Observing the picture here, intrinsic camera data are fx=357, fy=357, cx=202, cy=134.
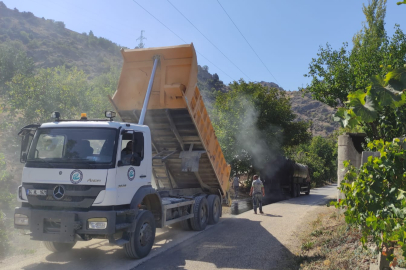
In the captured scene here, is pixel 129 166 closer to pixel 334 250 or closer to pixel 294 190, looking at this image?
pixel 334 250

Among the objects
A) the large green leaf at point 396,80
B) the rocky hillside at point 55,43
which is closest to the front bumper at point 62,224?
the large green leaf at point 396,80

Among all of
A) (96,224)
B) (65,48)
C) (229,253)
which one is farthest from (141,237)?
(65,48)

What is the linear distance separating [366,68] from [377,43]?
2578mm

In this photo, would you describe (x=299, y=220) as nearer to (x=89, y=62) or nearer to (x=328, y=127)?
(x=89, y=62)

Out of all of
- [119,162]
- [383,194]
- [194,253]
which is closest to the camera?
[383,194]

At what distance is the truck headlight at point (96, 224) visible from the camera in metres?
6.23

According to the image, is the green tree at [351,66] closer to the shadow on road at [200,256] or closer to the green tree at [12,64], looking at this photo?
the shadow on road at [200,256]

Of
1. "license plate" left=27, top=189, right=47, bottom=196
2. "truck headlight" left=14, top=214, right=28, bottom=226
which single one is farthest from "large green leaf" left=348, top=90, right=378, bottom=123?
"truck headlight" left=14, top=214, right=28, bottom=226

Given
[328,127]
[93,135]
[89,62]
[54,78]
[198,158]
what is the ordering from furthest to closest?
[328,127] < [89,62] < [54,78] < [198,158] < [93,135]

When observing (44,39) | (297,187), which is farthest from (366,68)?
(44,39)

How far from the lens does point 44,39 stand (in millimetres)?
72500

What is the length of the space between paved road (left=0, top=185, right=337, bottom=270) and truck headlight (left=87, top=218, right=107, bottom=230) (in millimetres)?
847

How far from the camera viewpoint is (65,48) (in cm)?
6962

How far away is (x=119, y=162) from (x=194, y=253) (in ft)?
8.81
